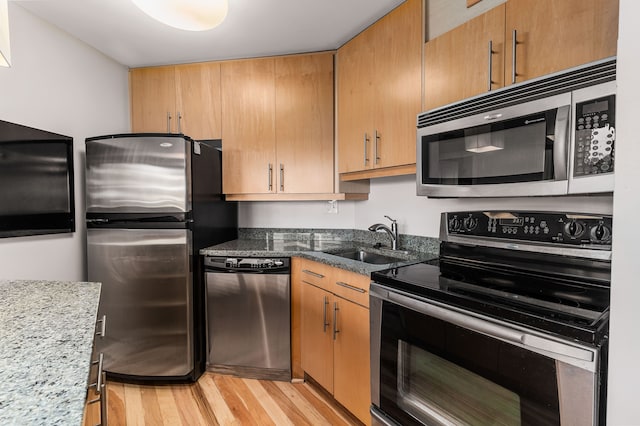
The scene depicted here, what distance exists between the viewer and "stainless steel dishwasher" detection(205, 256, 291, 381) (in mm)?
2113

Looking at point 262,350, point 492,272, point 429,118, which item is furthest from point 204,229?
point 492,272

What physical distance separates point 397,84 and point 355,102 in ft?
1.16

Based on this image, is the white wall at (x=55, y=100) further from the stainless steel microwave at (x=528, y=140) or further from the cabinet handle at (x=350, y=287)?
the stainless steel microwave at (x=528, y=140)

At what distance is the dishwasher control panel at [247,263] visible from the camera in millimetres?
2105

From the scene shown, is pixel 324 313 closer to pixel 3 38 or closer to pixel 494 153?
pixel 494 153

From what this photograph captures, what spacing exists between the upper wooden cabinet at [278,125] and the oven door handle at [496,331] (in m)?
1.24

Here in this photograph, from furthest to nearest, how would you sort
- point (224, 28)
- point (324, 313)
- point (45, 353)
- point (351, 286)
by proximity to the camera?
point (224, 28) → point (324, 313) → point (351, 286) → point (45, 353)

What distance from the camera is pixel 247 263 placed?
2133mm

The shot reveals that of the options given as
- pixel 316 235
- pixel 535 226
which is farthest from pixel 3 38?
pixel 316 235

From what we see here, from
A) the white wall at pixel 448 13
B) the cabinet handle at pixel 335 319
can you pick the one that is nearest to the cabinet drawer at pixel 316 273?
the cabinet handle at pixel 335 319

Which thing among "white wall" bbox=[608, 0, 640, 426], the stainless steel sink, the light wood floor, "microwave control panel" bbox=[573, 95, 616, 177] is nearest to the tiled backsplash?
the stainless steel sink

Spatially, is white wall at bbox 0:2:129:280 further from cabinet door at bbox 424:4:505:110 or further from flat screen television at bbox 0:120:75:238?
cabinet door at bbox 424:4:505:110

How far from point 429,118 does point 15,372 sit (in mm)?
1618

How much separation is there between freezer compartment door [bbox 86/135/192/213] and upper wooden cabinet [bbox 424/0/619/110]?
1516 mm
